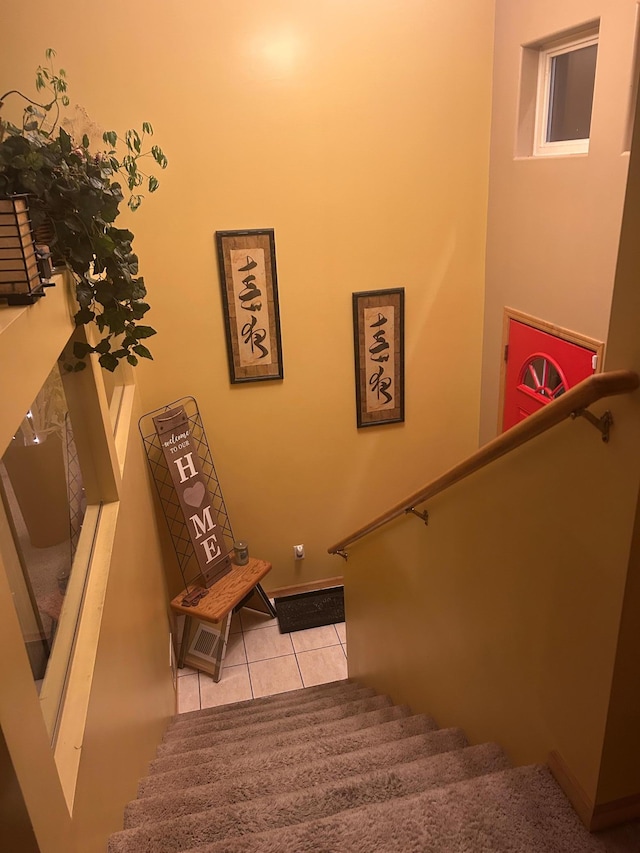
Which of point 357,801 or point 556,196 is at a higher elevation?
point 556,196

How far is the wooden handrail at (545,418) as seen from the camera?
125 cm

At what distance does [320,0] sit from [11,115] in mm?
1884

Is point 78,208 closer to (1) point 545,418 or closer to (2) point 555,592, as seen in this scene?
(1) point 545,418

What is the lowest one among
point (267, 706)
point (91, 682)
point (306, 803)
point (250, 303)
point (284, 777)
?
point (267, 706)

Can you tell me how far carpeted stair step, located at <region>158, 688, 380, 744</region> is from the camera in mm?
2933

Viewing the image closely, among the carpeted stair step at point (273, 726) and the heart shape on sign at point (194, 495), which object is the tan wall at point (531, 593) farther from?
the heart shape on sign at point (194, 495)

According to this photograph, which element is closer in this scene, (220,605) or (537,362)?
(537,362)

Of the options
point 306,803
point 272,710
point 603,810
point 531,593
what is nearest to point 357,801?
point 306,803

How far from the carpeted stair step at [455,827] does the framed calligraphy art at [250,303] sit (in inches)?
121

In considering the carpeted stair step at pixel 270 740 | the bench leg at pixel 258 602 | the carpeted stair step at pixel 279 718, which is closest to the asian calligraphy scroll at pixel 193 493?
the bench leg at pixel 258 602

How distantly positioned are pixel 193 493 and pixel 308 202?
2082mm

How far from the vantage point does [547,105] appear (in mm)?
3797

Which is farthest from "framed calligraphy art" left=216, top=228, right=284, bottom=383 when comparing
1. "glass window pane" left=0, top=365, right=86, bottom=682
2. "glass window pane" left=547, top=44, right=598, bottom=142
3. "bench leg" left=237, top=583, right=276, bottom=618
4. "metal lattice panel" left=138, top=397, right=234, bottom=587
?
"glass window pane" left=0, top=365, right=86, bottom=682

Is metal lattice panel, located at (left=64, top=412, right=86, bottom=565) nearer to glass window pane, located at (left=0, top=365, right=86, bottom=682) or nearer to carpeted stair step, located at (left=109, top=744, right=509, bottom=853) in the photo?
glass window pane, located at (left=0, top=365, right=86, bottom=682)
